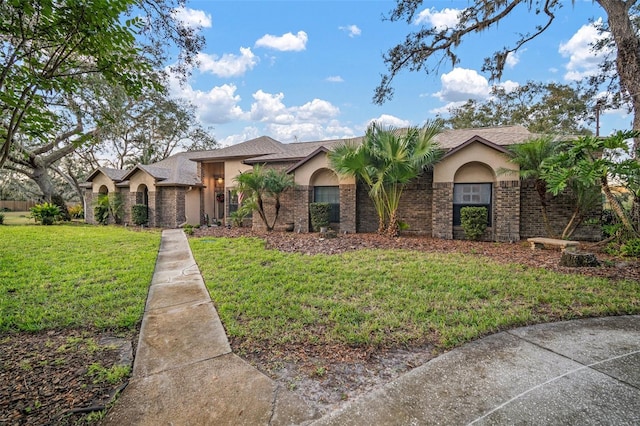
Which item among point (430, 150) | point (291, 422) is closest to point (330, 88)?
point (430, 150)

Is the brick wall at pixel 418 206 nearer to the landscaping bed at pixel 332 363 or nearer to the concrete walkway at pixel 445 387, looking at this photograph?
the landscaping bed at pixel 332 363

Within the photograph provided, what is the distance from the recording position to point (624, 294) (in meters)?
4.87

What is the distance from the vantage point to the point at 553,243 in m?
8.16

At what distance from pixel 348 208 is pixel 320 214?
1.23 meters

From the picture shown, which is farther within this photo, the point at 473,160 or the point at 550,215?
the point at 473,160

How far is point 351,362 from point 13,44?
496cm

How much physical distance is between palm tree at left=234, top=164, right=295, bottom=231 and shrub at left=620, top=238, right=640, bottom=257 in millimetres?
11074

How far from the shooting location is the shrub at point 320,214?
12492mm

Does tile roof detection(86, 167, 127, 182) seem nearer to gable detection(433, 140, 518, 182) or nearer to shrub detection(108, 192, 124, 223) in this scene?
shrub detection(108, 192, 124, 223)

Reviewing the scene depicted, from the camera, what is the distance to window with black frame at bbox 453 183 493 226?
35.7ft

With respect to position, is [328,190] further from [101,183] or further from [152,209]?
[101,183]

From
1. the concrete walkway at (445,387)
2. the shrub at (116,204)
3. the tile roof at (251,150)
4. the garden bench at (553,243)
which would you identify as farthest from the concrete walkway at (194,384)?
the shrub at (116,204)

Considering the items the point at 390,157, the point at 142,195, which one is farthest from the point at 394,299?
the point at 142,195

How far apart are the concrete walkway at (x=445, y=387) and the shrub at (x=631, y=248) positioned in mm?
5396
